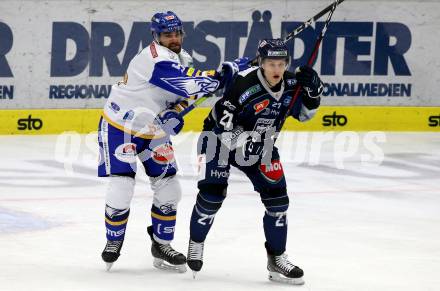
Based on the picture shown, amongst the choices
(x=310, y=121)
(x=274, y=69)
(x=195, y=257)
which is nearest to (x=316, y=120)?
(x=310, y=121)

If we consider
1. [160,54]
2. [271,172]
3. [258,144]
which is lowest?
[271,172]

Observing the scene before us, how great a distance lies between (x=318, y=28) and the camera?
41.6 ft

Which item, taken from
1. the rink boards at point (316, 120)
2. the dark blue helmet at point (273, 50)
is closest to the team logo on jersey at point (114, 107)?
the dark blue helmet at point (273, 50)

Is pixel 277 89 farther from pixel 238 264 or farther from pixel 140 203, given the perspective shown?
pixel 140 203

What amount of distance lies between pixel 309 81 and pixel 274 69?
21 cm

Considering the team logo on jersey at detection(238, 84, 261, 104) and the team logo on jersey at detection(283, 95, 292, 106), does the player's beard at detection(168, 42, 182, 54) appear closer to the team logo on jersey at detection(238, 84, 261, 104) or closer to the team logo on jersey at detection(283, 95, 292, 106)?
the team logo on jersey at detection(238, 84, 261, 104)

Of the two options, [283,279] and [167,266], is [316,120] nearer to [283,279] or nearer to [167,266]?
[167,266]

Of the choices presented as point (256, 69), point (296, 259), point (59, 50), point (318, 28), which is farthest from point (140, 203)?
point (318, 28)

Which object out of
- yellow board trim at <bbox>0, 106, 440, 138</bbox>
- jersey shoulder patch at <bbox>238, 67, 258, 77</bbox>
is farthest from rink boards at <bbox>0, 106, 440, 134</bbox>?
jersey shoulder patch at <bbox>238, 67, 258, 77</bbox>

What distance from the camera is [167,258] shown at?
21.5 feet

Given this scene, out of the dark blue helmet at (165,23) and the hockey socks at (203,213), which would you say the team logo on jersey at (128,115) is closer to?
the dark blue helmet at (165,23)

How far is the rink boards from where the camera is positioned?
11.8 meters

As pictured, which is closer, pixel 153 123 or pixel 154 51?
pixel 154 51

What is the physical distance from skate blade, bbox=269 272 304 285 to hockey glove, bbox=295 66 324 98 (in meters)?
1.01
